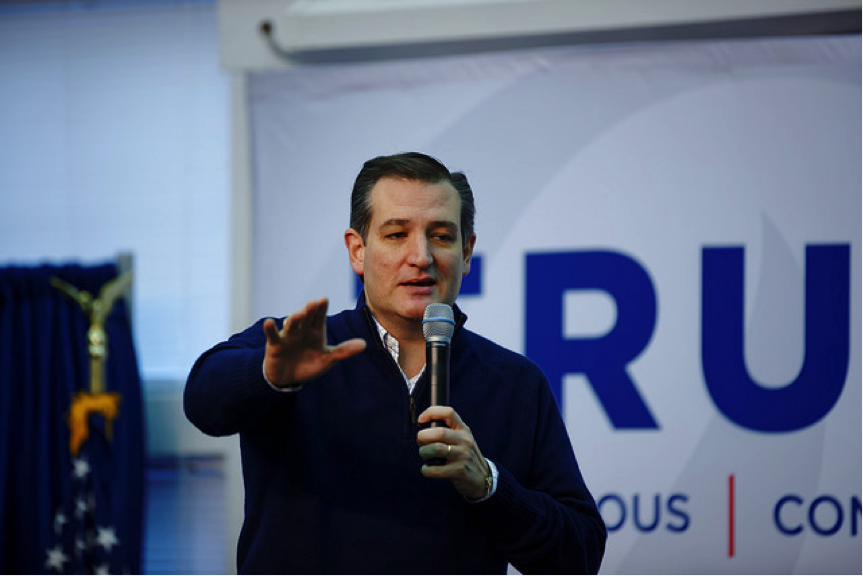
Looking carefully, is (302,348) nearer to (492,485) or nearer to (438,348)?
(438,348)

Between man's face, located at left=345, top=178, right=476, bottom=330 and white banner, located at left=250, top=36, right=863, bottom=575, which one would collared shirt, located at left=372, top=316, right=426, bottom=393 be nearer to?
man's face, located at left=345, top=178, right=476, bottom=330

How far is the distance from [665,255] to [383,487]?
178 cm

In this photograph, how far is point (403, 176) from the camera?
5.10 feet

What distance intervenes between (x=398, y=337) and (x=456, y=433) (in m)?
0.38

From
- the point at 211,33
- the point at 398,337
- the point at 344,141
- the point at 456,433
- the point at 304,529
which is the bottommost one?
the point at 304,529

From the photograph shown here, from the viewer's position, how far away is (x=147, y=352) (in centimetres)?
345

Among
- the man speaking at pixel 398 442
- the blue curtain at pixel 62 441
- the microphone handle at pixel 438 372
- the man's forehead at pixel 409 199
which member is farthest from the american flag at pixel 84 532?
the microphone handle at pixel 438 372

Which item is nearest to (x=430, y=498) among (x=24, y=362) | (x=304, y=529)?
(x=304, y=529)

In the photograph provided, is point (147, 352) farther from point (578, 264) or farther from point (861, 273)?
point (861, 273)

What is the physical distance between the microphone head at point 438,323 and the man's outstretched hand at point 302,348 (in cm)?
17

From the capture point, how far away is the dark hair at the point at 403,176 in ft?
5.12

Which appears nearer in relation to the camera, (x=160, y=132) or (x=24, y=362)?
(x=24, y=362)

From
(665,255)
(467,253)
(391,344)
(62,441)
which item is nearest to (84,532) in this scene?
(62,441)

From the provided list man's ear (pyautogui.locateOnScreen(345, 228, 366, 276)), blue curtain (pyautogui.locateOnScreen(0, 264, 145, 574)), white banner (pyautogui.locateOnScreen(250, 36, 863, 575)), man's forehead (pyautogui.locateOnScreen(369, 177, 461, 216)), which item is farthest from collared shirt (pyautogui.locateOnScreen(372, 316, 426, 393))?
blue curtain (pyautogui.locateOnScreen(0, 264, 145, 574))
